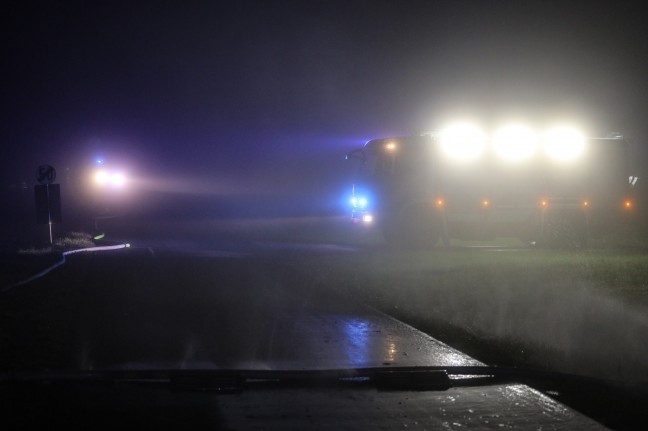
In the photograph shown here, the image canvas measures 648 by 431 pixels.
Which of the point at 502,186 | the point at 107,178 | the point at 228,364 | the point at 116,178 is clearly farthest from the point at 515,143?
the point at 116,178

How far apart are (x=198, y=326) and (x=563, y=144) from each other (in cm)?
1655

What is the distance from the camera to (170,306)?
12961 millimetres

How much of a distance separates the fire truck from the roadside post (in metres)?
10.6

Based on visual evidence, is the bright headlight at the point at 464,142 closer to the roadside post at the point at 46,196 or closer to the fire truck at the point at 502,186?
the fire truck at the point at 502,186

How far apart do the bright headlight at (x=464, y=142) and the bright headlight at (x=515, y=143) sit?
512mm

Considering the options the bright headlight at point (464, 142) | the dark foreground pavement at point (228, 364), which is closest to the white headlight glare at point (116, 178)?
the bright headlight at point (464, 142)

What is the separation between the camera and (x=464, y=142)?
2420cm

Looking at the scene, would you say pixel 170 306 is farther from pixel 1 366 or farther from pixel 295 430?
pixel 295 430

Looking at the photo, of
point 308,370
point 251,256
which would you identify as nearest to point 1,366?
point 308,370

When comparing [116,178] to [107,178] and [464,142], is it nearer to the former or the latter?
[107,178]

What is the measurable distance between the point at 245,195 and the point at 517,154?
1946 inches

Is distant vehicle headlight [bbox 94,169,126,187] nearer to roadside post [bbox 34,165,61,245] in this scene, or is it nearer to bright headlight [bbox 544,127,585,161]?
roadside post [bbox 34,165,61,245]

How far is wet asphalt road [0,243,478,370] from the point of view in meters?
8.91

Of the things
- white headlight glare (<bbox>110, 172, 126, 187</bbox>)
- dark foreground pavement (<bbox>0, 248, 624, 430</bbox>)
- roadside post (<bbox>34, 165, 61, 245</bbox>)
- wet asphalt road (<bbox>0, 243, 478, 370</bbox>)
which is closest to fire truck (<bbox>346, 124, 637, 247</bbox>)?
wet asphalt road (<bbox>0, 243, 478, 370</bbox>)
